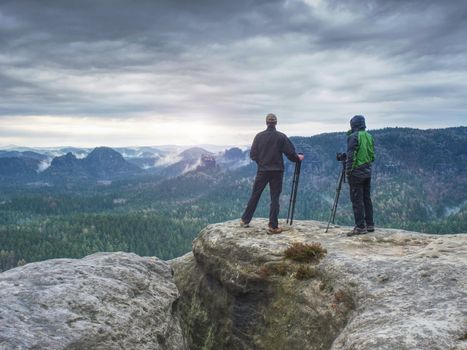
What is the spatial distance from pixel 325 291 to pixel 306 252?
234 cm

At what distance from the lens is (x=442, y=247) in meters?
16.7

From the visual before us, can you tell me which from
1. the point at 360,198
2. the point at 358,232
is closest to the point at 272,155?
the point at 360,198

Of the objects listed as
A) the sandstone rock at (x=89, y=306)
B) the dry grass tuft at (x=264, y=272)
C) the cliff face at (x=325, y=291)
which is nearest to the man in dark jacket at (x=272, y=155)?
the cliff face at (x=325, y=291)

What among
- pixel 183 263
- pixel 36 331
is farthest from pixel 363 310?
pixel 183 263

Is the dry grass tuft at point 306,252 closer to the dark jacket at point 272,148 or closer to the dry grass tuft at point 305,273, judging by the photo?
the dry grass tuft at point 305,273

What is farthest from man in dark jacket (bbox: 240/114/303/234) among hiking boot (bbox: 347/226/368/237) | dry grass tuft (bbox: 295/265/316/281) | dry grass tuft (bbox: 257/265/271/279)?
dry grass tuft (bbox: 295/265/316/281)

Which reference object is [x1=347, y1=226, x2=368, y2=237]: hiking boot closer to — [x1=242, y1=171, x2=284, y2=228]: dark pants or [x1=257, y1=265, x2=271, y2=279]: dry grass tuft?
[x1=242, y1=171, x2=284, y2=228]: dark pants

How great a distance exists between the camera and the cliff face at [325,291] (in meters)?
11.2

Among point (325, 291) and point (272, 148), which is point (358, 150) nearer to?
point (272, 148)

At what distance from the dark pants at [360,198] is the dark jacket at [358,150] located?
0.41m

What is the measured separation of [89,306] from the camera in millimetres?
13781

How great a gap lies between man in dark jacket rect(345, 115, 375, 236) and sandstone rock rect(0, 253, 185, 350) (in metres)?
10.5

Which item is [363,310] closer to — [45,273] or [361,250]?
[361,250]

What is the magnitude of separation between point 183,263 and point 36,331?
14.2 metres
